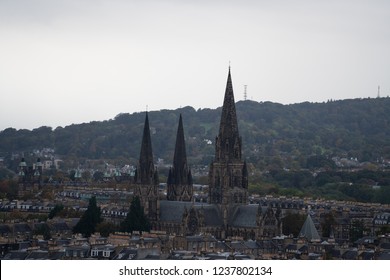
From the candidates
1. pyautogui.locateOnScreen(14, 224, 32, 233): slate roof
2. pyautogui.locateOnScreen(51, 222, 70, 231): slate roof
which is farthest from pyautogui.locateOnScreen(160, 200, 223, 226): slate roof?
Answer: pyautogui.locateOnScreen(14, 224, 32, 233): slate roof

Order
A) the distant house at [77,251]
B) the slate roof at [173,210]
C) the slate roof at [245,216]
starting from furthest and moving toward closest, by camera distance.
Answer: the slate roof at [173,210] → the slate roof at [245,216] → the distant house at [77,251]

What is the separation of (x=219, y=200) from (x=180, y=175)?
4944 millimetres

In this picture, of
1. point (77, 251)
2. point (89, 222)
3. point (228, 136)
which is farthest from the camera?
point (228, 136)

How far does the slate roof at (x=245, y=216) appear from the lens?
77.3 metres

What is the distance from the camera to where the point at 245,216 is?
7812 cm

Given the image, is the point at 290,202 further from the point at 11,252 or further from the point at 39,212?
the point at 11,252

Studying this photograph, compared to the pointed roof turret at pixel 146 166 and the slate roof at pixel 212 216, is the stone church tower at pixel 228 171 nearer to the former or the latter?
the slate roof at pixel 212 216

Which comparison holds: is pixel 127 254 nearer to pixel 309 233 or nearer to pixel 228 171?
pixel 309 233

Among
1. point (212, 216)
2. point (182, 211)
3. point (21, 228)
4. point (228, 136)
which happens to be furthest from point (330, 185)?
point (21, 228)

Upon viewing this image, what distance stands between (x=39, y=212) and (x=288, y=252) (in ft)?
133

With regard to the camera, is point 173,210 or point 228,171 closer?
point 228,171

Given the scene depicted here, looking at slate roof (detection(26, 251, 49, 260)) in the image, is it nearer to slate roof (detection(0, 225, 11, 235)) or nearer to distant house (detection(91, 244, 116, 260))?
distant house (detection(91, 244, 116, 260))

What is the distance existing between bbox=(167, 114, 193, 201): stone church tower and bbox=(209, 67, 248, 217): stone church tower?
3.64 m

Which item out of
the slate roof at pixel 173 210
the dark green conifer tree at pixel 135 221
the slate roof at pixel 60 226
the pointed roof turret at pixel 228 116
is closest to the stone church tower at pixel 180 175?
the slate roof at pixel 173 210
